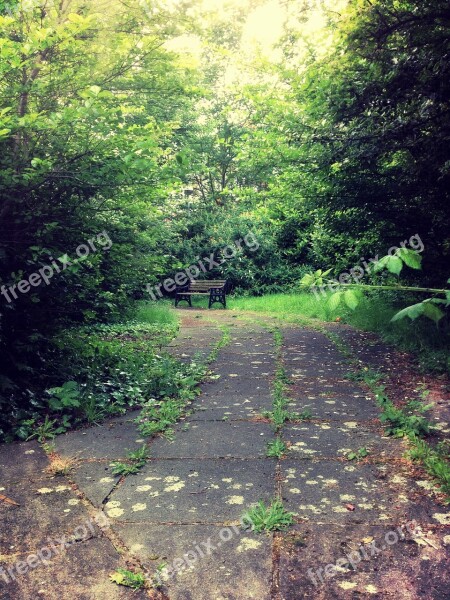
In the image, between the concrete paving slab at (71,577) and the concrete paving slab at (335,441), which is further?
the concrete paving slab at (335,441)

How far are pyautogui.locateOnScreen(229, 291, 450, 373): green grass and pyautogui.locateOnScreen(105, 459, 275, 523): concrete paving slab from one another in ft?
3.59

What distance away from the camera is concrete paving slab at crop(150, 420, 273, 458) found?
3.00 m

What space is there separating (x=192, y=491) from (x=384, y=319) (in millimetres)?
6472

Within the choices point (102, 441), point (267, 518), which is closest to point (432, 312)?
point (267, 518)

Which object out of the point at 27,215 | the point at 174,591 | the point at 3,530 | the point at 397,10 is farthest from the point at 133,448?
the point at 397,10

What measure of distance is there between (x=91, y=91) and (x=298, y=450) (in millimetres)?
2860

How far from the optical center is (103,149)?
12.5 ft

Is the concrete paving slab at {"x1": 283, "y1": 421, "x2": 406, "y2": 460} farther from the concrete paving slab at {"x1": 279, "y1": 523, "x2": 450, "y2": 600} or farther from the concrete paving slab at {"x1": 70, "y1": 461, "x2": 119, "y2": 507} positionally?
the concrete paving slab at {"x1": 70, "y1": 461, "x2": 119, "y2": 507}

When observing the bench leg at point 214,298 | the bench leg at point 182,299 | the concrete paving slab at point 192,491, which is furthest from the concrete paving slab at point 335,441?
the bench leg at point 182,299

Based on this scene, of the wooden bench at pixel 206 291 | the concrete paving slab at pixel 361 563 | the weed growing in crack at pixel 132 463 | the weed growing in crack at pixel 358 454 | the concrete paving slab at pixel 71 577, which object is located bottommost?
the wooden bench at pixel 206 291

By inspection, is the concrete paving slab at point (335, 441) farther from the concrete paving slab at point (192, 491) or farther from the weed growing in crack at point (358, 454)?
the concrete paving slab at point (192, 491)

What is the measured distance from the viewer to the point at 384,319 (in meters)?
8.21

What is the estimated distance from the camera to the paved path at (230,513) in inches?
69.9

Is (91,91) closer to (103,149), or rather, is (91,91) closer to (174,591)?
(103,149)
